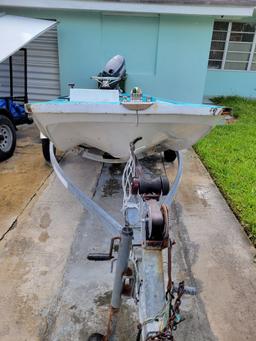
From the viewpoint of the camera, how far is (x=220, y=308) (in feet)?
8.67

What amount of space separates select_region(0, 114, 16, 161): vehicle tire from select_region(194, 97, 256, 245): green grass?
11.6 ft

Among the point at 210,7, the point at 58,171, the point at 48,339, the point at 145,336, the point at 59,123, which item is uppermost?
the point at 210,7

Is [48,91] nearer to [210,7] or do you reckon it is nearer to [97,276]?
[210,7]

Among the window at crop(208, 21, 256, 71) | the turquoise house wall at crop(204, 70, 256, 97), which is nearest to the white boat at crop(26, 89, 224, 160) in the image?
the turquoise house wall at crop(204, 70, 256, 97)

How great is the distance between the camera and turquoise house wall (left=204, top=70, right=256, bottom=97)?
11.1 meters

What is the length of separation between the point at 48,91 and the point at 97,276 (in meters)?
6.55

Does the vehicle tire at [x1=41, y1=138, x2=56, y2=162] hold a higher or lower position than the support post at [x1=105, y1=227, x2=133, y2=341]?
lower

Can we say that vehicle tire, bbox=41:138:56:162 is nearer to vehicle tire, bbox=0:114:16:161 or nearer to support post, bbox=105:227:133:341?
vehicle tire, bbox=0:114:16:161

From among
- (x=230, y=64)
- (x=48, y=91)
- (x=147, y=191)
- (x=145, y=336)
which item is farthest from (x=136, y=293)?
(x=230, y=64)

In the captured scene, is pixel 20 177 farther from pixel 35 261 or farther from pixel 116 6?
pixel 116 6

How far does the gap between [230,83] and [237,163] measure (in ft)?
21.4

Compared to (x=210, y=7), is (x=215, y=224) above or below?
below

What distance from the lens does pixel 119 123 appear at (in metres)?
3.40

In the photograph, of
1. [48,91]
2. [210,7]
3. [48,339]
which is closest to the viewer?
[48,339]
